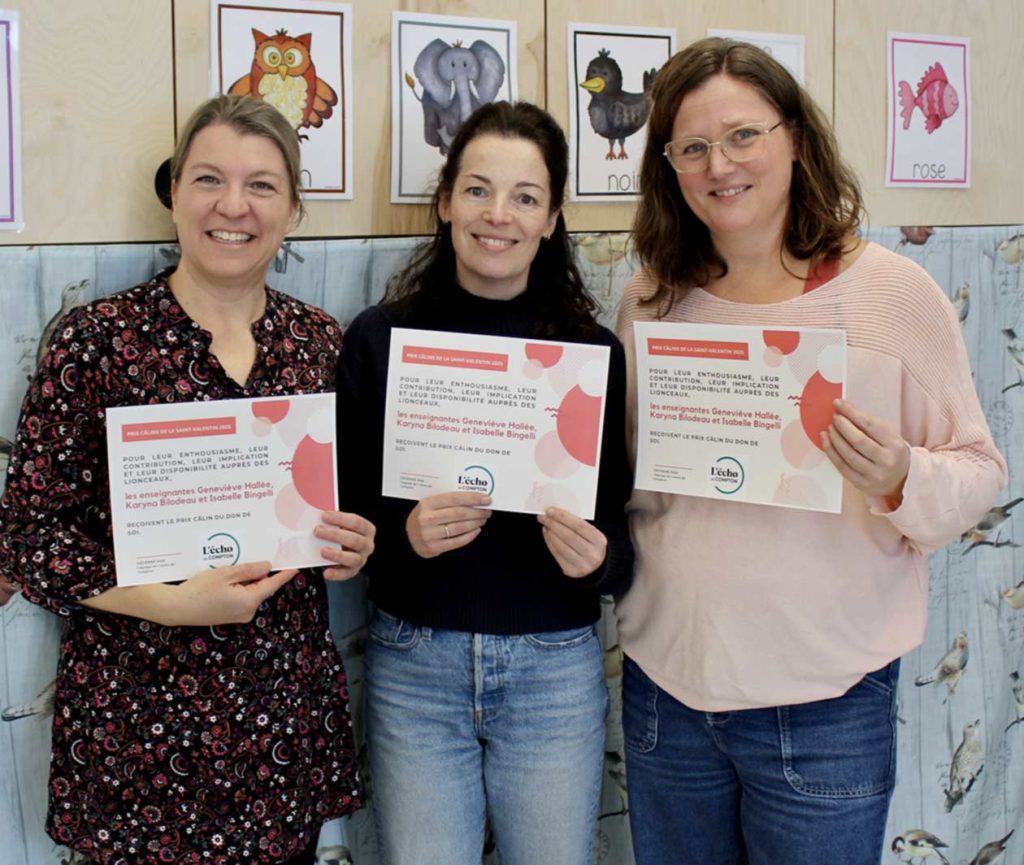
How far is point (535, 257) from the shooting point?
1755 millimetres

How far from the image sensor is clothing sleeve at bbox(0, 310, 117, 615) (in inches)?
54.9

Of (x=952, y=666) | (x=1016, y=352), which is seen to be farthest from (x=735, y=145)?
(x=952, y=666)

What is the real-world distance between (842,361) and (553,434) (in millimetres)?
424

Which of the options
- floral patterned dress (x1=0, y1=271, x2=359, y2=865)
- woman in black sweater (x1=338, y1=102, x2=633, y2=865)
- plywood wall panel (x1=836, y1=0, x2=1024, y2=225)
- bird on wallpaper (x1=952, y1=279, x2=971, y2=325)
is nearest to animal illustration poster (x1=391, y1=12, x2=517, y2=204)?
woman in black sweater (x1=338, y1=102, x2=633, y2=865)

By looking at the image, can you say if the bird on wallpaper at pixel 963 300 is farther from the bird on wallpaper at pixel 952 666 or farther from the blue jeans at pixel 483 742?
the blue jeans at pixel 483 742

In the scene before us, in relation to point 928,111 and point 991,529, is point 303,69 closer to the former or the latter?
point 928,111

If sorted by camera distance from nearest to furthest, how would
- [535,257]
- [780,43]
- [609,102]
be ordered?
[535,257], [609,102], [780,43]

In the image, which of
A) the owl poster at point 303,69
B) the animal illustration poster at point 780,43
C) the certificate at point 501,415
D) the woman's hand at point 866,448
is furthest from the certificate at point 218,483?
the animal illustration poster at point 780,43

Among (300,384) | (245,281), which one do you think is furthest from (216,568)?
(245,281)

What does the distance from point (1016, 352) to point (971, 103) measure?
0.57 m

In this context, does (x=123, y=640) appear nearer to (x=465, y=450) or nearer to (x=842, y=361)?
(x=465, y=450)

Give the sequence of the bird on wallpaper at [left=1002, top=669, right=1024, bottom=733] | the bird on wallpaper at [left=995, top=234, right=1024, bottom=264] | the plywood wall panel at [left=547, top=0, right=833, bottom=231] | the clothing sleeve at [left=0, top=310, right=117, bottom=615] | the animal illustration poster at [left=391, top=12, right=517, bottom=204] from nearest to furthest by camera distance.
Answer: the clothing sleeve at [left=0, top=310, right=117, bottom=615] < the animal illustration poster at [left=391, top=12, right=517, bottom=204] < the plywood wall panel at [left=547, top=0, right=833, bottom=231] < the bird on wallpaper at [left=995, top=234, right=1024, bottom=264] < the bird on wallpaper at [left=1002, top=669, right=1024, bottom=733]

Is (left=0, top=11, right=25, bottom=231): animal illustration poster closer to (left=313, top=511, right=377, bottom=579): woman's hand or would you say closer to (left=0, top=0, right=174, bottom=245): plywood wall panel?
(left=0, top=0, right=174, bottom=245): plywood wall panel

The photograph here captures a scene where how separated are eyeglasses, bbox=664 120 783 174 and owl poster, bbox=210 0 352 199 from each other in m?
0.65
